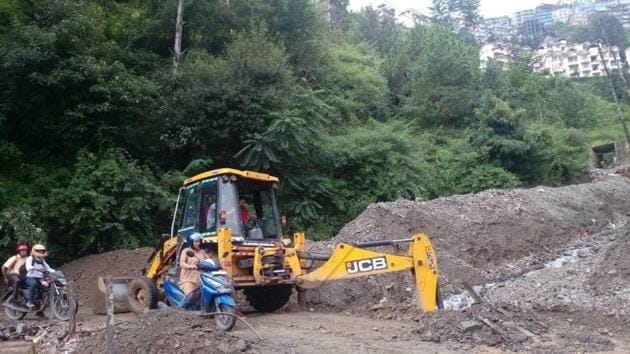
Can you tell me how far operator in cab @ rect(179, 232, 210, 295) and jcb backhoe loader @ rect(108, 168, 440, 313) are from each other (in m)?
0.41

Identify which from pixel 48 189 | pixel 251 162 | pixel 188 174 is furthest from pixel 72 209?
pixel 251 162

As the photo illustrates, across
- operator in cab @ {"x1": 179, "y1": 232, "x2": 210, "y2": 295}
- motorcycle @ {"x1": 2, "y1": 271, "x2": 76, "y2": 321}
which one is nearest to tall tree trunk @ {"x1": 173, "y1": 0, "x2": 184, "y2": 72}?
motorcycle @ {"x1": 2, "y1": 271, "x2": 76, "y2": 321}

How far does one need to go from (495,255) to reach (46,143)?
45.8ft

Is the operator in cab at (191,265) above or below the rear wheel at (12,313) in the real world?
above

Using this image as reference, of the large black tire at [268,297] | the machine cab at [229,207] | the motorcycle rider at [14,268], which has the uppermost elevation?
the machine cab at [229,207]

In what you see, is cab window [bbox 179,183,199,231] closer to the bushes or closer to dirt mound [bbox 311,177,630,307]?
dirt mound [bbox 311,177,630,307]

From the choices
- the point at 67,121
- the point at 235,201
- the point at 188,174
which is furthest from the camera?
the point at 188,174

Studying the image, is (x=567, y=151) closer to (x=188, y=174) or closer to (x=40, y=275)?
(x=188, y=174)

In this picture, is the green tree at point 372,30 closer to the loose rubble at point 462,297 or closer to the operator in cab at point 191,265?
the loose rubble at point 462,297

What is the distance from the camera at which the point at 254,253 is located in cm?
1032

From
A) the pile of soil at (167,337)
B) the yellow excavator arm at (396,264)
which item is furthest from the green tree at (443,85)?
the pile of soil at (167,337)

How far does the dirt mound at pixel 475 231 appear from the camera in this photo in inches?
529

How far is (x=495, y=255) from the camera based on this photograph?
62.0 feet

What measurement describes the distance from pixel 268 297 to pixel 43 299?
4191mm
